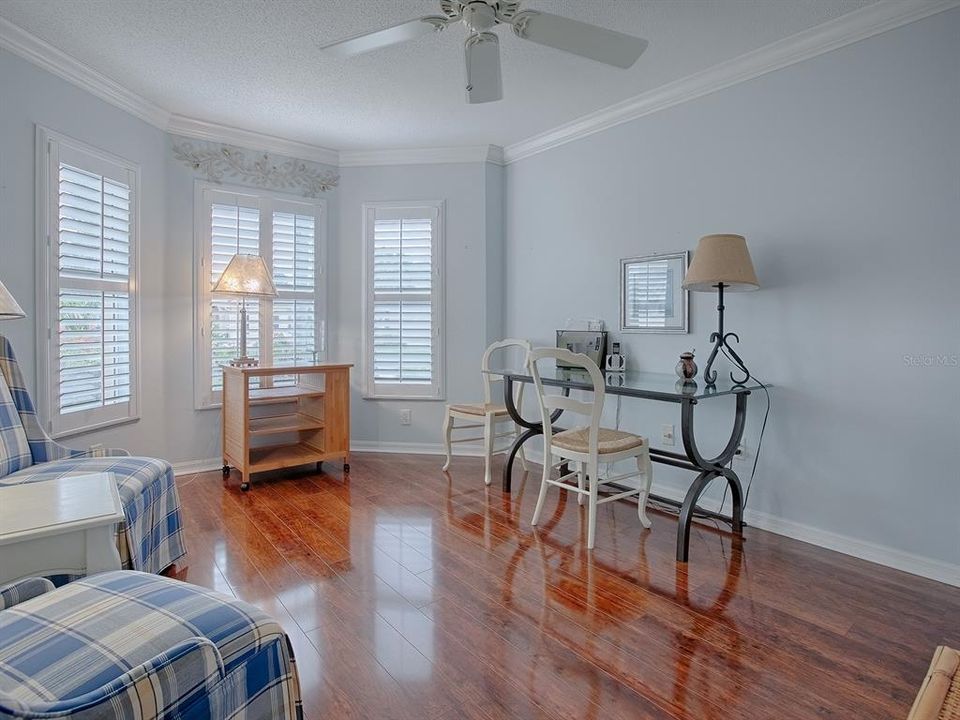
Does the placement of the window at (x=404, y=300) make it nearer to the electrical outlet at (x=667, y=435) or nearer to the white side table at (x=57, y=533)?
the electrical outlet at (x=667, y=435)

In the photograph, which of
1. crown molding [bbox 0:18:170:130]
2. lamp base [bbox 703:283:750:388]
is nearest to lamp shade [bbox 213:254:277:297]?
crown molding [bbox 0:18:170:130]

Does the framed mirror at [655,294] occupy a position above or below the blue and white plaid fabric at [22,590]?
above

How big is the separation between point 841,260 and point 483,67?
1.93 m

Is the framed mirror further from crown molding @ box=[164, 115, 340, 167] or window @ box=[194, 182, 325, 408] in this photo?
crown molding @ box=[164, 115, 340, 167]

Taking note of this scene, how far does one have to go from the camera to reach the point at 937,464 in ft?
7.77

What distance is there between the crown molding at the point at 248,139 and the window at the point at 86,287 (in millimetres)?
541

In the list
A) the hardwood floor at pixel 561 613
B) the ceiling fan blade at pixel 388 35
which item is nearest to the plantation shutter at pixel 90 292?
the hardwood floor at pixel 561 613

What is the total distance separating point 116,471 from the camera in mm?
2172

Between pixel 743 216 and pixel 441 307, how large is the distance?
93.6 inches

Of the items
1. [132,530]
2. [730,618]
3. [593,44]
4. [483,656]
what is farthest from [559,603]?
[593,44]

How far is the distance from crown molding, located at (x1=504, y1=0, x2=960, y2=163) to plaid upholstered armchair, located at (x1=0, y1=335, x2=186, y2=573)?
3365 mm

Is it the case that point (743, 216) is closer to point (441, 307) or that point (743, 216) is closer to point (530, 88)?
point (530, 88)

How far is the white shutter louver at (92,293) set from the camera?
3057 millimetres

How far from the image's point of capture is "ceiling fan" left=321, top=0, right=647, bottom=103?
6.65ft
